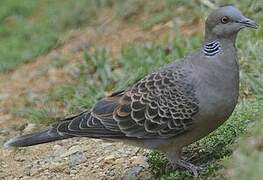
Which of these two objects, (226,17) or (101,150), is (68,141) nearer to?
(101,150)

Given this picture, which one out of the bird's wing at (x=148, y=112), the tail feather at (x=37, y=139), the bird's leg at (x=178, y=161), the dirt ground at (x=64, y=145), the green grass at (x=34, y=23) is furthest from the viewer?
the green grass at (x=34, y=23)

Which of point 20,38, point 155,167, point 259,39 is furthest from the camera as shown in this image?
point 20,38

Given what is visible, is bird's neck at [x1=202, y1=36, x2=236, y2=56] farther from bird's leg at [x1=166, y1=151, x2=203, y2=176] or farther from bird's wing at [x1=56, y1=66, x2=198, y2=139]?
bird's leg at [x1=166, y1=151, x2=203, y2=176]

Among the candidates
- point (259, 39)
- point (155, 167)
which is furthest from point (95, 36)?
point (155, 167)

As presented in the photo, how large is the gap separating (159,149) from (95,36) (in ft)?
13.9

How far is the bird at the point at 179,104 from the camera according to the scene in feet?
15.5

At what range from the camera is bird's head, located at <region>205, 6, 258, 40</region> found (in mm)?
4832

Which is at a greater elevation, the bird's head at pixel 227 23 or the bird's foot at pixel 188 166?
the bird's head at pixel 227 23

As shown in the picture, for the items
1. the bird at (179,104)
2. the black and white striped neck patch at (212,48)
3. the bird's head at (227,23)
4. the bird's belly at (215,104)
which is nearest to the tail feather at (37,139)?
the bird at (179,104)

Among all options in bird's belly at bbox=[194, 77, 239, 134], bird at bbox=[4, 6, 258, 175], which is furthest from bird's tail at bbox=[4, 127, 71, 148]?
bird's belly at bbox=[194, 77, 239, 134]

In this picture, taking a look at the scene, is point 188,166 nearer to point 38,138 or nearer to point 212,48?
point 212,48

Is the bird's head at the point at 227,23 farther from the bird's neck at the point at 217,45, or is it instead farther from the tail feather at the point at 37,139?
the tail feather at the point at 37,139

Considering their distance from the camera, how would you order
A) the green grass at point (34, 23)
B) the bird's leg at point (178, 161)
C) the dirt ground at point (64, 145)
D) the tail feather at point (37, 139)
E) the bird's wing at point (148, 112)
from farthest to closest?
the green grass at point (34, 23), the dirt ground at point (64, 145), the tail feather at point (37, 139), the bird's leg at point (178, 161), the bird's wing at point (148, 112)

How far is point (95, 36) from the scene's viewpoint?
9070 mm
